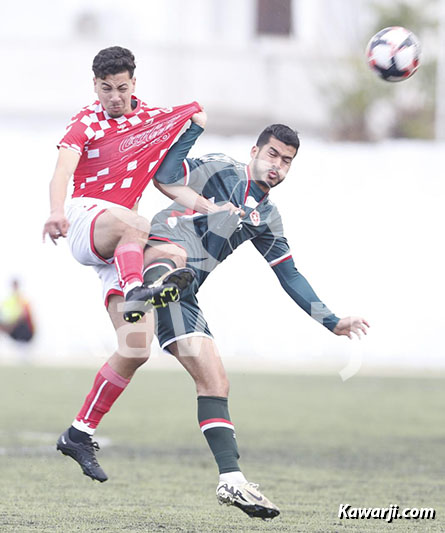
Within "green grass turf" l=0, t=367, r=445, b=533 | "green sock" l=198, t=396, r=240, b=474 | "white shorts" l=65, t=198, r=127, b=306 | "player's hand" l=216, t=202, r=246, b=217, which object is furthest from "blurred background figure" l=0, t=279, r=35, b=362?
"green sock" l=198, t=396, r=240, b=474

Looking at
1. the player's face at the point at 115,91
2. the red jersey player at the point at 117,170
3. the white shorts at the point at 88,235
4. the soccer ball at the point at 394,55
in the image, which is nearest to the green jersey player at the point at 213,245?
the red jersey player at the point at 117,170

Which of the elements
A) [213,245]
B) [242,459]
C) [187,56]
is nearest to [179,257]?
[213,245]

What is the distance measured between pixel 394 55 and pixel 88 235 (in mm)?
2108

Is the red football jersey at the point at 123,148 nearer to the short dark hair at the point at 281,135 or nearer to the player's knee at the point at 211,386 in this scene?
the short dark hair at the point at 281,135

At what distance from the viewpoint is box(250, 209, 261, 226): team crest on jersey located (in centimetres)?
575

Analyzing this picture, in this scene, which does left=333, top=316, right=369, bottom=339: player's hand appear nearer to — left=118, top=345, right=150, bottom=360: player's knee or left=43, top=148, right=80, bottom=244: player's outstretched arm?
left=118, top=345, right=150, bottom=360: player's knee

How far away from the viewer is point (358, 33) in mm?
24172

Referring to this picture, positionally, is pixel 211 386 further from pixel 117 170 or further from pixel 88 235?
pixel 117 170

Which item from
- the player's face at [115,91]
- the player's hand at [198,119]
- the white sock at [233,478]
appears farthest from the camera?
the player's hand at [198,119]

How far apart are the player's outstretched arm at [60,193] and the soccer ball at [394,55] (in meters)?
2.01

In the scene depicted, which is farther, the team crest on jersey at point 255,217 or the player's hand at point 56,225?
the team crest on jersey at point 255,217

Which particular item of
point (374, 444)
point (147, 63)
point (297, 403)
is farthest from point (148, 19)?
point (374, 444)

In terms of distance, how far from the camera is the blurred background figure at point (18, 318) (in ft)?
56.2

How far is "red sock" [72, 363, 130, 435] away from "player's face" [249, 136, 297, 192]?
1.29 metres
